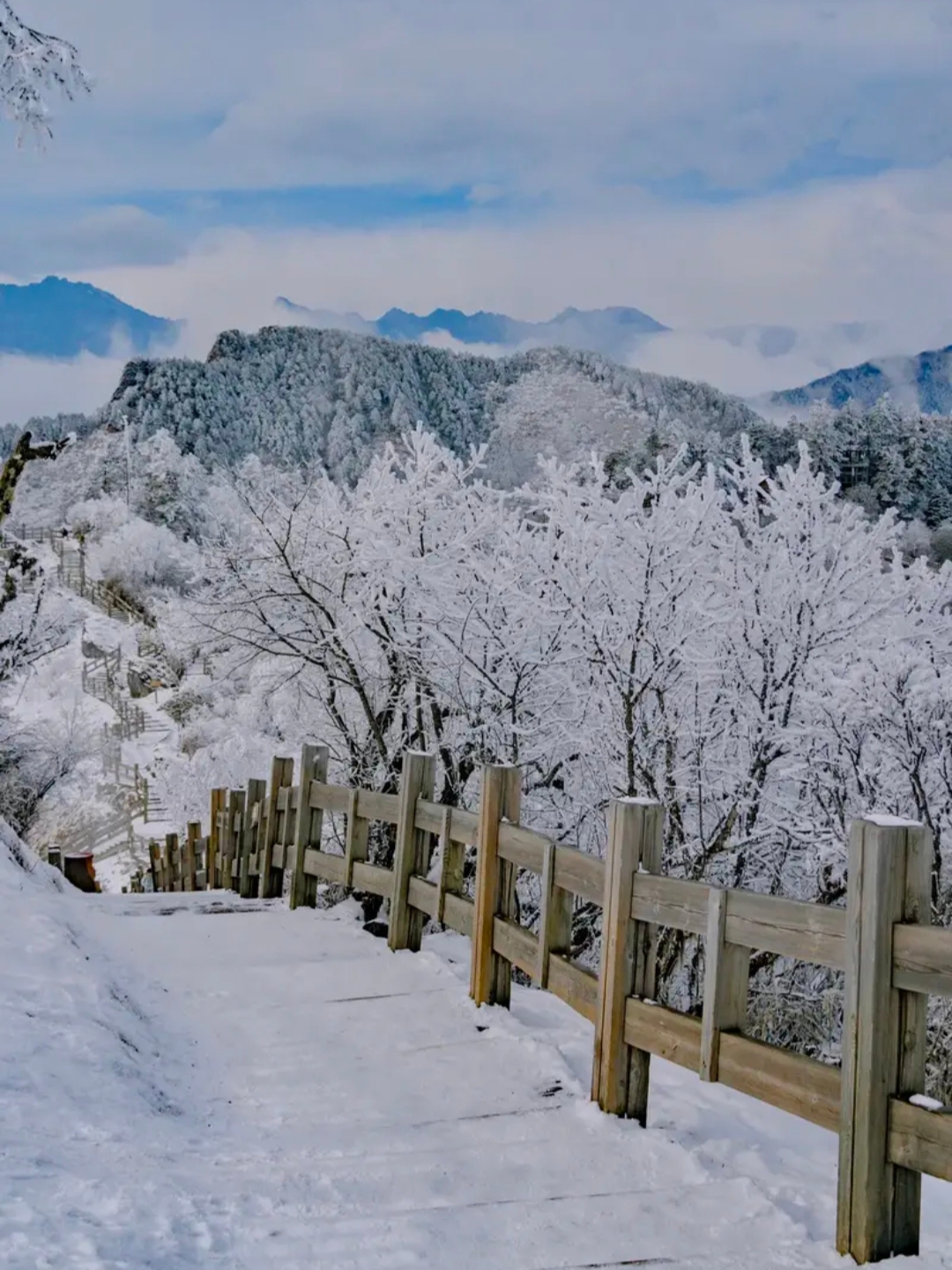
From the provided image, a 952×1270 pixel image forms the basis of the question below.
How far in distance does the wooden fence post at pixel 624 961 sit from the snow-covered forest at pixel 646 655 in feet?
17.6

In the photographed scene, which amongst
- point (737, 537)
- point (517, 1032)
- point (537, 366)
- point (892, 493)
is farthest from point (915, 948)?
point (537, 366)

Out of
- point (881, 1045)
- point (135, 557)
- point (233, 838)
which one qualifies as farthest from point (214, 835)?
point (135, 557)

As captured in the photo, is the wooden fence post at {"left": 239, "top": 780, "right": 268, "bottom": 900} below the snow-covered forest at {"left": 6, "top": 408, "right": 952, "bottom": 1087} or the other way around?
below

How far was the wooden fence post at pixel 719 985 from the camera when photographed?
12.4 feet

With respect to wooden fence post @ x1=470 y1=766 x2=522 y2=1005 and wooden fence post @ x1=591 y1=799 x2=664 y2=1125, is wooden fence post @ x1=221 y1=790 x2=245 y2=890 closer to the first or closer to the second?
wooden fence post @ x1=470 y1=766 x2=522 y2=1005

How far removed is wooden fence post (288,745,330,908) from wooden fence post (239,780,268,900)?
1.54m

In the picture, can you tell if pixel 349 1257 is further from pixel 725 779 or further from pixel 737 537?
pixel 737 537

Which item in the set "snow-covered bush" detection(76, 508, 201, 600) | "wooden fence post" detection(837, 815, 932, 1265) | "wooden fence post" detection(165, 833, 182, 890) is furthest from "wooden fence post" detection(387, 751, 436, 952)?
"snow-covered bush" detection(76, 508, 201, 600)

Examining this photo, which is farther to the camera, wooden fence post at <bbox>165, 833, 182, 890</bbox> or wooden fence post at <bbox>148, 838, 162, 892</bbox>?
wooden fence post at <bbox>148, 838, 162, 892</bbox>

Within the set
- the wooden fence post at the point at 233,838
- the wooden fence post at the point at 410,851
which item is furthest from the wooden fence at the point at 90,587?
the wooden fence post at the point at 410,851

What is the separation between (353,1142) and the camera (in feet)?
13.2

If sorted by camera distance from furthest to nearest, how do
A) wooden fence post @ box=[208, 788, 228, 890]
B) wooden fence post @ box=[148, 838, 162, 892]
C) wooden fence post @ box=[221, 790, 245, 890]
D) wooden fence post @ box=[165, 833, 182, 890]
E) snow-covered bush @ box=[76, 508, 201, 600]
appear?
snow-covered bush @ box=[76, 508, 201, 600] → wooden fence post @ box=[148, 838, 162, 892] → wooden fence post @ box=[165, 833, 182, 890] → wooden fence post @ box=[208, 788, 228, 890] → wooden fence post @ box=[221, 790, 245, 890]

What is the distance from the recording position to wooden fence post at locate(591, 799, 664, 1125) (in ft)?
14.2

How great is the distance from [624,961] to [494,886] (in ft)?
4.81
